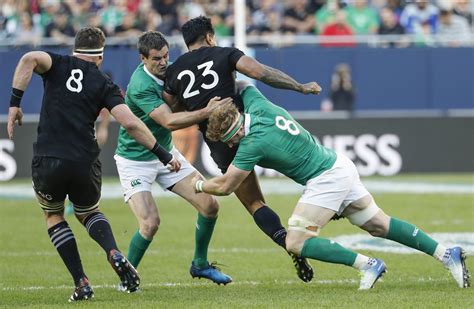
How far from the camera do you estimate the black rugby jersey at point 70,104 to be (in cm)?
908

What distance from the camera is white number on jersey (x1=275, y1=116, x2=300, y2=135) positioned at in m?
8.92

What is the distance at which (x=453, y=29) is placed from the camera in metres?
24.6

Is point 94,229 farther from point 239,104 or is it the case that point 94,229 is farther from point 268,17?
point 268,17

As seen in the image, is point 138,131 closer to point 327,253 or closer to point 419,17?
point 327,253

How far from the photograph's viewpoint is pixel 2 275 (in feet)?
35.6

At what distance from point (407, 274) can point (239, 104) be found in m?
2.32

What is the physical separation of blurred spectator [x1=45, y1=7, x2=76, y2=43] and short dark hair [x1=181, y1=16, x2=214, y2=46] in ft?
44.5

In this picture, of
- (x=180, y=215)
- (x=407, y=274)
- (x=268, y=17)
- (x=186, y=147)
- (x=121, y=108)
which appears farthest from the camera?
(x=268, y=17)

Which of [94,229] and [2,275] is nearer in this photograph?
[94,229]

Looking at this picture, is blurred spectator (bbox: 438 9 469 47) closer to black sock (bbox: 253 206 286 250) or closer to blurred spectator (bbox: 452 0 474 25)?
blurred spectator (bbox: 452 0 474 25)

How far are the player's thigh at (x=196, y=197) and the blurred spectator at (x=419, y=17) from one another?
14.9m

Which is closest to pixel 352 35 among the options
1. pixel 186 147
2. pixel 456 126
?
pixel 456 126

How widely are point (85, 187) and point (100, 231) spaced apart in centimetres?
38

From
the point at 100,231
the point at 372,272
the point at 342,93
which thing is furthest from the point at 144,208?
the point at 342,93
